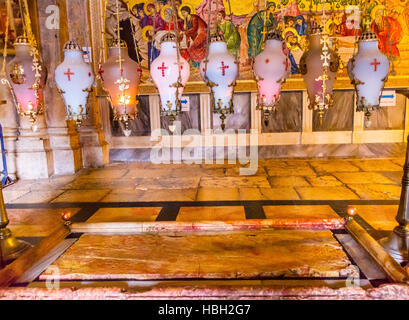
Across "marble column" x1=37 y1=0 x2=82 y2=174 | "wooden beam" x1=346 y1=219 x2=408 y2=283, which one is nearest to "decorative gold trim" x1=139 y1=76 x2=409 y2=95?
"marble column" x1=37 y1=0 x2=82 y2=174

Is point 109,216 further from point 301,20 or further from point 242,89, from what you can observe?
point 301,20

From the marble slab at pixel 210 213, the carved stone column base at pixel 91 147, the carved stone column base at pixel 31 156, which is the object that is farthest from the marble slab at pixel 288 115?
the carved stone column base at pixel 31 156

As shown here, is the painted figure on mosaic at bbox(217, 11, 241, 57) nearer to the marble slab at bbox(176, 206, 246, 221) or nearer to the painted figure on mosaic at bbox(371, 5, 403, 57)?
the painted figure on mosaic at bbox(371, 5, 403, 57)

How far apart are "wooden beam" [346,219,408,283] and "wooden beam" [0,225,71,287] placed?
1692 mm

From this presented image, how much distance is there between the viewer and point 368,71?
79.7 inches

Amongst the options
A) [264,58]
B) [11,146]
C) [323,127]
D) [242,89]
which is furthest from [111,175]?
[264,58]

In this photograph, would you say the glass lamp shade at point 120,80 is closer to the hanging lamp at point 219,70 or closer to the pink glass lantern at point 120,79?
the pink glass lantern at point 120,79

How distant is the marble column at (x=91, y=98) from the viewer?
20.3 ft

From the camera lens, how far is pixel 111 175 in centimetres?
591

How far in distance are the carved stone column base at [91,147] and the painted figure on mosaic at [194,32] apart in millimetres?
2241

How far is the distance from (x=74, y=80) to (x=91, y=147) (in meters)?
4.60

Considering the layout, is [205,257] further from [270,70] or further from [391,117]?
[391,117]

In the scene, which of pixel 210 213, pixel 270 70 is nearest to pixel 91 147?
pixel 210 213

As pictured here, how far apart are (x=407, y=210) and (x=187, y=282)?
1.80m
